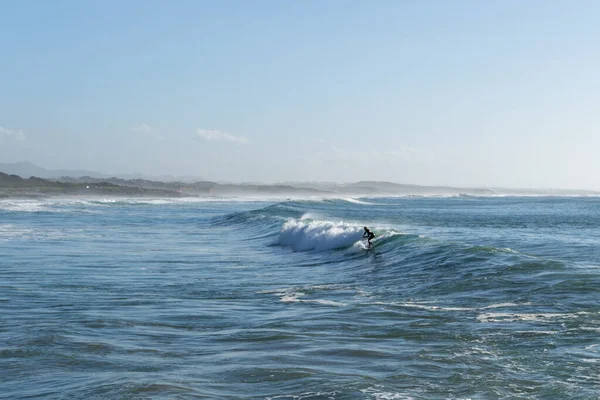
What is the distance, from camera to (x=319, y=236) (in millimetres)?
29328

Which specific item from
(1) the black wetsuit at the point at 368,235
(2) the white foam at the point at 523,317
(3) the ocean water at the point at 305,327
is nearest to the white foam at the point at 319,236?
(1) the black wetsuit at the point at 368,235

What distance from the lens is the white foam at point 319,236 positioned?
1094 inches

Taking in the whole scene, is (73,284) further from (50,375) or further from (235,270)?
(50,375)

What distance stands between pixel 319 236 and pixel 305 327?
17.8m

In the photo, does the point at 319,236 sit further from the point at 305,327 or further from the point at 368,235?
the point at 305,327

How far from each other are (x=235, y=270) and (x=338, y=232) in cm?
901

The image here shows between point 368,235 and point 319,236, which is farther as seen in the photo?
point 319,236

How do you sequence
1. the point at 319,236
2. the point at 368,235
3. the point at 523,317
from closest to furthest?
the point at 523,317, the point at 368,235, the point at 319,236

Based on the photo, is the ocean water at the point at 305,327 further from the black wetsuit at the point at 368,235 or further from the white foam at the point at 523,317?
the black wetsuit at the point at 368,235

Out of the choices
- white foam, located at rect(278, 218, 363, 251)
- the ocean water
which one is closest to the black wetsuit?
white foam, located at rect(278, 218, 363, 251)

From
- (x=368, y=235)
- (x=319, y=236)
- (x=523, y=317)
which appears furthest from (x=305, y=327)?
(x=319, y=236)

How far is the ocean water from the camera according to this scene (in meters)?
8.25

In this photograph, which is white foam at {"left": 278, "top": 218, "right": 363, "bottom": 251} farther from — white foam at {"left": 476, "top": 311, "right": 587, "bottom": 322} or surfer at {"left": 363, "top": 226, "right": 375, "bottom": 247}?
white foam at {"left": 476, "top": 311, "right": 587, "bottom": 322}

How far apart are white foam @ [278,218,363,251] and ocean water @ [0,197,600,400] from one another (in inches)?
172
